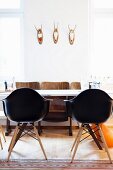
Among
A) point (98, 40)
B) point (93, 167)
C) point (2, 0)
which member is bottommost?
point (93, 167)

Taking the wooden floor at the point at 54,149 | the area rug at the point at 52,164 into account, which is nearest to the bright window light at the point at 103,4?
the wooden floor at the point at 54,149

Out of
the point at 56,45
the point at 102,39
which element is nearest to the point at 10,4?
the point at 56,45

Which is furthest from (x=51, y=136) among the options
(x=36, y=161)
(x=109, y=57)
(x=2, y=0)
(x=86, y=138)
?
(x=2, y=0)

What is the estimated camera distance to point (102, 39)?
5.50 meters

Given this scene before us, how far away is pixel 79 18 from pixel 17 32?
1421 mm

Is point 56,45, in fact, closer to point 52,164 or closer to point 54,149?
point 54,149

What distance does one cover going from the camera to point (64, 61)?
5.33 metres

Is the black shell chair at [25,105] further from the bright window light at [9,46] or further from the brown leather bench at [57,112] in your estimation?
the bright window light at [9,46]

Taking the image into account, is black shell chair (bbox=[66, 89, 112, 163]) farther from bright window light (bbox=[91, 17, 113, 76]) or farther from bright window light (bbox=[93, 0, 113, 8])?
bright window light (bbox=[93, 0, 113, 8])

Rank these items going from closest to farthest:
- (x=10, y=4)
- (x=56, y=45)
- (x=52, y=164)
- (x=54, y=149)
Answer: (x=52, y=164), (x=54, y=149), (x=56, y=45), (x=10, y=4)

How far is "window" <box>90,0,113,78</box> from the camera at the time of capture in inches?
215

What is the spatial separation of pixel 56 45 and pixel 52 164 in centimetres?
297

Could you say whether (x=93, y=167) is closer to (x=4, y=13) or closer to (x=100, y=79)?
(x=100, y=79)

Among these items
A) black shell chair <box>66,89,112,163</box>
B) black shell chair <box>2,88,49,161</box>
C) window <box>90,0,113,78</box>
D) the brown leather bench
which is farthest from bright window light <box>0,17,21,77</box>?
black shell chair <box>66,89,112,163</box>
